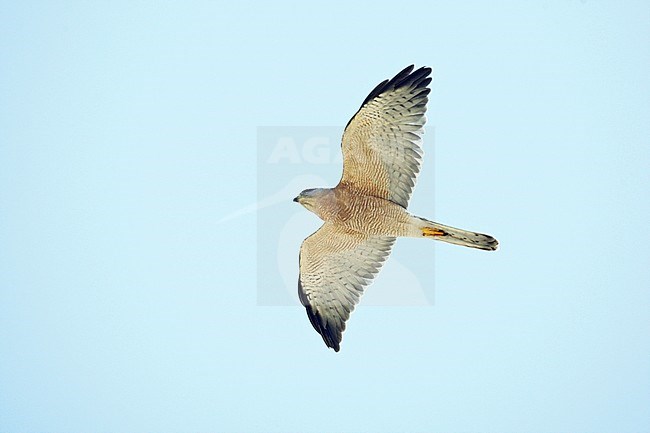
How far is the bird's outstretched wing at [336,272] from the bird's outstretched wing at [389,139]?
937 mm

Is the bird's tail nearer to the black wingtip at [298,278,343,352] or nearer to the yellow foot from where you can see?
the yellow foot

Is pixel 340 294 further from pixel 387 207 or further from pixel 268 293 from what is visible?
pixel 268 293

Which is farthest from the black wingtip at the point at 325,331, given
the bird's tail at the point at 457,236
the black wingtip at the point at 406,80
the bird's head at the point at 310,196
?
the black wingtip at the point at 406,80

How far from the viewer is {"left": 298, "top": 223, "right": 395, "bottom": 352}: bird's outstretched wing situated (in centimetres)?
1099

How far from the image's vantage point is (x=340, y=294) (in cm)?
1114

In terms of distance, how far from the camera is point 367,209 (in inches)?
411

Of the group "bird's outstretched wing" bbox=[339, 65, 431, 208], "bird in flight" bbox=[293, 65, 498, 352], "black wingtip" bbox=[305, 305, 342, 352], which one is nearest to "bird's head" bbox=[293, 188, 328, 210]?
"bird in flight" bbox=[293, 65, 498, 352]

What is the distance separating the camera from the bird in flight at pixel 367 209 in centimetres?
988

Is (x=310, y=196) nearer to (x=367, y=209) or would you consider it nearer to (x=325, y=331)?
(x=367, y=209)

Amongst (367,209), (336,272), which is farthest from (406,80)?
(336,272)

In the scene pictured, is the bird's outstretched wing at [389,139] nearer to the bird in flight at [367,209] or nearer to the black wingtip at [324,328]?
the bird in flight at [367,209]

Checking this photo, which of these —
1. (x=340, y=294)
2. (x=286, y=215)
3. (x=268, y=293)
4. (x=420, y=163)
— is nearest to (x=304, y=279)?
(x=340, y=294)

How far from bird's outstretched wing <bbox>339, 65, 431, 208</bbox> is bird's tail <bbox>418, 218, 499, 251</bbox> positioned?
49 centimetres

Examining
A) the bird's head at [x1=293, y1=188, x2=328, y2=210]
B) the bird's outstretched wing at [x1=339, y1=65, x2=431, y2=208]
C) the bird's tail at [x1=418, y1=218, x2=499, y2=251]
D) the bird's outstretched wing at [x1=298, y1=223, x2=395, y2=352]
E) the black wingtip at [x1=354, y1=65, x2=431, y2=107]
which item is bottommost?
the bird's outstretched wing at [x1=298, y1=223, x2=395, y2=352]
